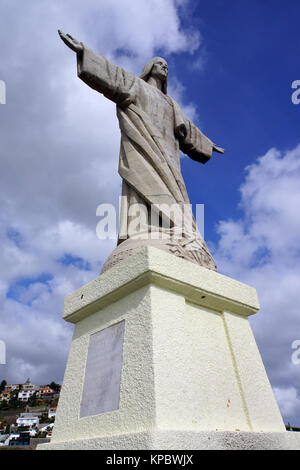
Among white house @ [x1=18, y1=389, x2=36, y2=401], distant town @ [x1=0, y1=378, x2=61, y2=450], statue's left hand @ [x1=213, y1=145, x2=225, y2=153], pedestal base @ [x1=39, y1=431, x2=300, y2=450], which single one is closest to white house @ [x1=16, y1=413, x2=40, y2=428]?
distant town @ [x1=0, y1=378, x2=61, y2=450]

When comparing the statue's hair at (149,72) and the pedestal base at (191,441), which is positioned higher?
the statue's hair at (149,72)

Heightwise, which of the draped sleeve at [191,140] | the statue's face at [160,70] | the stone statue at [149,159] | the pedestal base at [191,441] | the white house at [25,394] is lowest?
the pedestal base at [191,441]

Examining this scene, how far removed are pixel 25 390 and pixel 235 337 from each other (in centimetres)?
12467

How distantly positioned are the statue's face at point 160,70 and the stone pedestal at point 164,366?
452cm

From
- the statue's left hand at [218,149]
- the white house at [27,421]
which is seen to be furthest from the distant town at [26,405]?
the statue's left hand at [218,149]

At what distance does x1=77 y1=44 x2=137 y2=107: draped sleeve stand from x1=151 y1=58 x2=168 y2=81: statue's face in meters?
1.10

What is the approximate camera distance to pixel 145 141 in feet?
16.5

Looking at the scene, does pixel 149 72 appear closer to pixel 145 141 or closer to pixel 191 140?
pixel 191 140

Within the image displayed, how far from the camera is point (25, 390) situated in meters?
109

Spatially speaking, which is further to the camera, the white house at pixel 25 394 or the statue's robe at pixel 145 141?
the white house at pixel 25 394

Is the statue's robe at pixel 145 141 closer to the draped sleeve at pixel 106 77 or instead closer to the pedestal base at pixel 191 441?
the draped sleeve at pixel 106 77

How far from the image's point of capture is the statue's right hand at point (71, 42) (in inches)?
201

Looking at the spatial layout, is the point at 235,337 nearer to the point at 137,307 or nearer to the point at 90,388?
the point at 137,307

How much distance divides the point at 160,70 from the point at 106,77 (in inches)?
63.5
